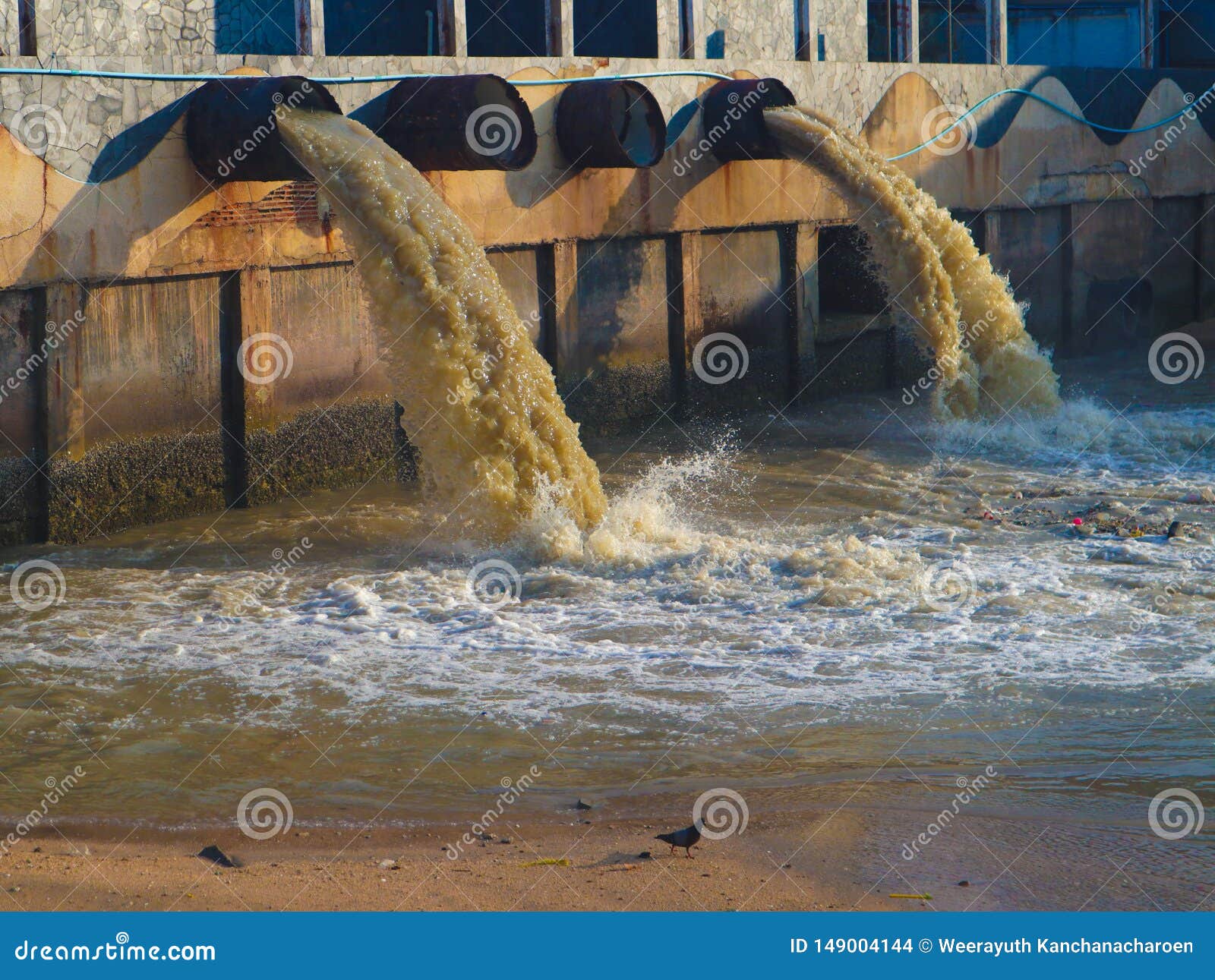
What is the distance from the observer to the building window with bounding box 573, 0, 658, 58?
14.3m

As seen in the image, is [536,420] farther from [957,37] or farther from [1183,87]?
[957,37]

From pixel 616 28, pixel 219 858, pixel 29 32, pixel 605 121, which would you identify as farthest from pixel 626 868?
pixel 616 28

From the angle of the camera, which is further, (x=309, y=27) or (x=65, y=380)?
(x=309, y=27)

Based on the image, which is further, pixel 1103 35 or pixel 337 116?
pixel 1103 35

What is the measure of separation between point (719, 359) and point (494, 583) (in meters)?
5.84

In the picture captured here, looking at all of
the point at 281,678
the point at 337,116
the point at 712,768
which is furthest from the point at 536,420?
the point at 712,768

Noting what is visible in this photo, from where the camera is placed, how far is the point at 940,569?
8797 mm

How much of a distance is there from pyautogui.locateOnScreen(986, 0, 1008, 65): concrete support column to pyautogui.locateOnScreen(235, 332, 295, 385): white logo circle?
10.1 meters

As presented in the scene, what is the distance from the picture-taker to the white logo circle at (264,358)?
416 inches

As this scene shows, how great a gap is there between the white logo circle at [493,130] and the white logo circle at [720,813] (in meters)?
5.96

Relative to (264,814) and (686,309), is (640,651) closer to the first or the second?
(264,814)

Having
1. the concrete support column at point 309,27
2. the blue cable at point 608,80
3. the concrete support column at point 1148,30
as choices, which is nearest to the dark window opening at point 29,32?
the blue cable at point 608,80

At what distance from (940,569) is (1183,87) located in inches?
515

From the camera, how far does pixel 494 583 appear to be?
341 inches
